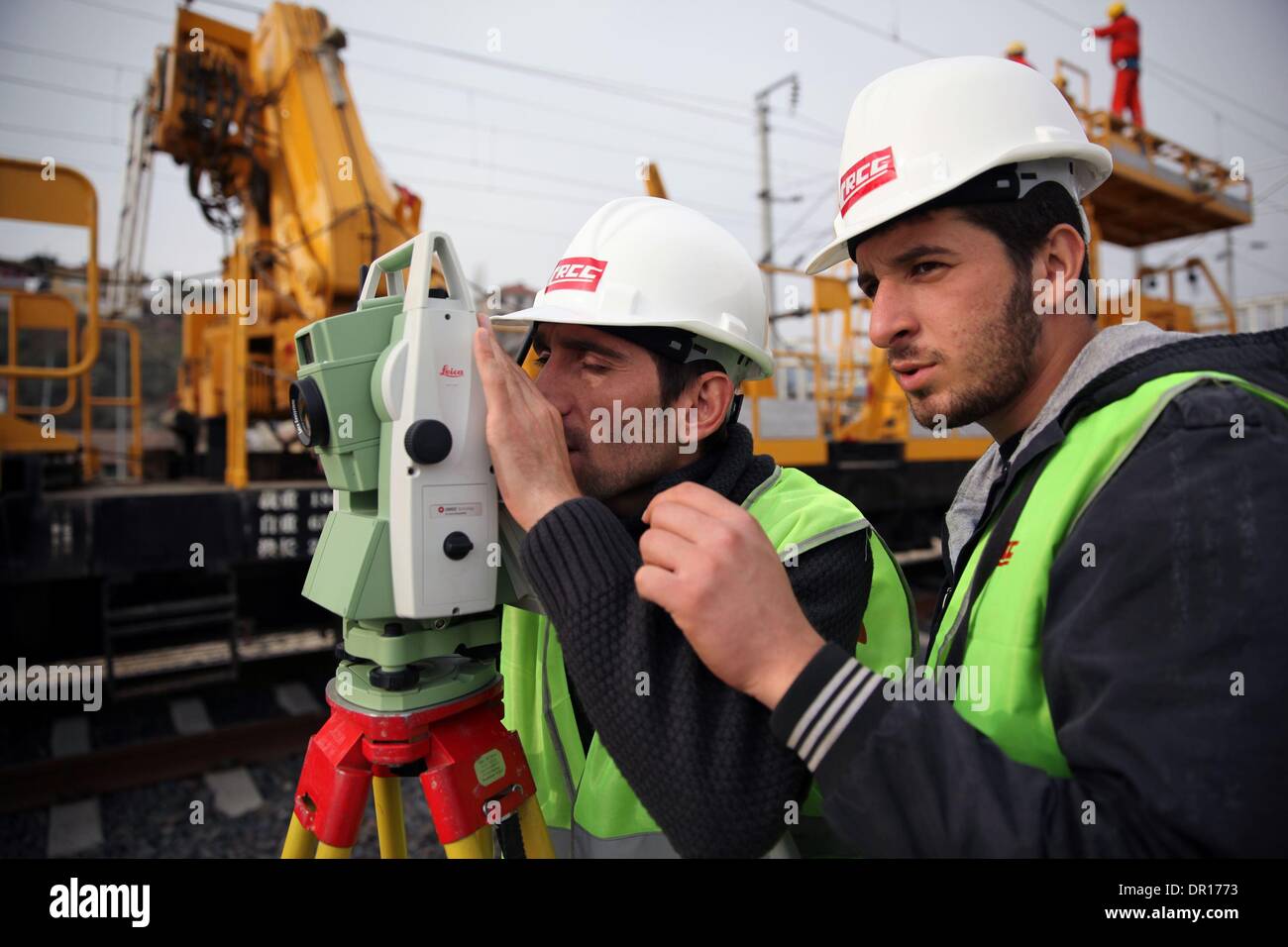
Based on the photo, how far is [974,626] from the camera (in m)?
1.09

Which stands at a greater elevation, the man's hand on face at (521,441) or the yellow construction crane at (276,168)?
the yellow construction crane at (276,168)

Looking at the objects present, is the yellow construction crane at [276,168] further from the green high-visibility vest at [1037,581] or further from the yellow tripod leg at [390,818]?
the green high-visibility vest at [1037,581]

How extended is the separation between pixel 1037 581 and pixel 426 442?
91cm

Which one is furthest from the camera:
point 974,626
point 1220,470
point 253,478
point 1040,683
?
point 253,478

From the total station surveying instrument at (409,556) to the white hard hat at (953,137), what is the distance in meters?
0.76

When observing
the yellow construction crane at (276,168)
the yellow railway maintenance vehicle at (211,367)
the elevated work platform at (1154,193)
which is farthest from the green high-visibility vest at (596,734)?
the elevated work platform at (1154,193)

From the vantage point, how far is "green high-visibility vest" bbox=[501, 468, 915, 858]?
1344 millimetres

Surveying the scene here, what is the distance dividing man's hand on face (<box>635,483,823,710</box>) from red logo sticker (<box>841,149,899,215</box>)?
718 mm

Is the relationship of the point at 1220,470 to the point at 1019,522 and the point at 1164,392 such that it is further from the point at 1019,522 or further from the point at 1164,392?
the point at 1019,522

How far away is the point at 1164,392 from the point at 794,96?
52.9 feet

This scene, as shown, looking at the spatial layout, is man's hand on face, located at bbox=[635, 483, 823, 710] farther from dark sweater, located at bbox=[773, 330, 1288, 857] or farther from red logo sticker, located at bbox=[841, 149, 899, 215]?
red logo sticker, located at bbox=[841, 149, 899, 215]

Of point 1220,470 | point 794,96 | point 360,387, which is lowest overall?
point 1220,470

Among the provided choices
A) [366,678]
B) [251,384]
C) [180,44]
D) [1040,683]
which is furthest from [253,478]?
[1040,683]

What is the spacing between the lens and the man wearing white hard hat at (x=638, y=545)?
3.29 feet
